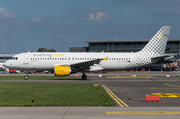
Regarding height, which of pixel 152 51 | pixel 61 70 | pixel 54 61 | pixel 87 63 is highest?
pixel 152 51

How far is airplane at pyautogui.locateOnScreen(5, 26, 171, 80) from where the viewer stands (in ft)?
120

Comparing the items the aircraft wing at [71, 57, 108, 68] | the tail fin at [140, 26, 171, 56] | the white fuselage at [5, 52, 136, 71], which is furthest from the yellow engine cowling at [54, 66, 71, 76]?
the tail fin at [140, 26, 171, 56]

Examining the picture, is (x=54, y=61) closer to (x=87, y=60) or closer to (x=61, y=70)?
(x=61, y=70)

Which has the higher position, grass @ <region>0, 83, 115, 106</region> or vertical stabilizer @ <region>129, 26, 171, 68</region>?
vertical stabilizer @ <region>129, 26, 171, 68</region>

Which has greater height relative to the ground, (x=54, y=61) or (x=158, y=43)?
(x=158, y=43)

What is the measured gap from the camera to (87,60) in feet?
123

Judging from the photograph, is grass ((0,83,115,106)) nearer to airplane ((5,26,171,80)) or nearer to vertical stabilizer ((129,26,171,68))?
airplane ((5,26,171,80))

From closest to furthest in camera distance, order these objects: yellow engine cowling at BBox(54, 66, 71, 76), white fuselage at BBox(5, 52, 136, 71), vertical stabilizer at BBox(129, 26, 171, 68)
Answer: yellow engine cowling at BBox(54, 66, 71, 76) < white fuselage at BBox(5, 52, 136, 71) < vertical stabilizer at BBox(129, 26, 171, 68)

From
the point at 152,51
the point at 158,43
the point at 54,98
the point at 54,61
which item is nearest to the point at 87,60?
the point at 54,61

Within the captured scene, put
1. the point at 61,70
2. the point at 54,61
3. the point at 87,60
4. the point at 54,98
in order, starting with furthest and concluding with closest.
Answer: the point at 87,60
the point at 54,61
the point at 61,70
the point at 54,98
